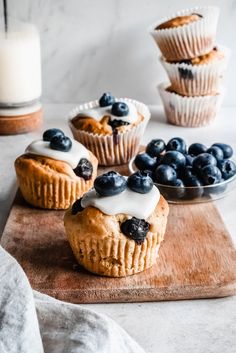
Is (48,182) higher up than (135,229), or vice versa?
(135,229)

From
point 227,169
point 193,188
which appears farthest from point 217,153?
point 193,188

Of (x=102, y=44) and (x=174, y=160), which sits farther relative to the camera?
(x=102, y=44)

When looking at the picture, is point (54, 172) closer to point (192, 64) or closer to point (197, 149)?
point (197, 149)

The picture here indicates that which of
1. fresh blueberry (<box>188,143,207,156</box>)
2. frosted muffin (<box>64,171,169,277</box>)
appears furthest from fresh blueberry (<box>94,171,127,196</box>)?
fresh blueberry (<box>188,143,207,156</box>)

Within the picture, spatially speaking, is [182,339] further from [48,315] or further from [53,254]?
[53,254]

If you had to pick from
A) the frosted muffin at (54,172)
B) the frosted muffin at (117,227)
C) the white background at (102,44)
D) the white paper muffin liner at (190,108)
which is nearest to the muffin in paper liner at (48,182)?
the frosted muffin at (54,172)

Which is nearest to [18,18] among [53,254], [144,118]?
[144,118]

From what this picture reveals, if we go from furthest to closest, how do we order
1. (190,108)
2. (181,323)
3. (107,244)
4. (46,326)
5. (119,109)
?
(190,108) → (119,109) → (107,244) → (181,323) → (46,326)
